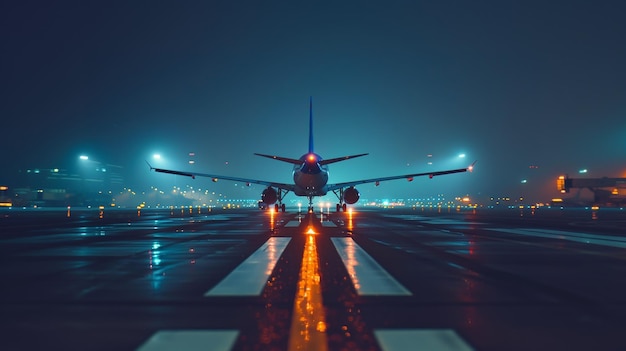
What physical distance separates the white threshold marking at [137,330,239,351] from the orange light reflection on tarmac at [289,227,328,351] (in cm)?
72

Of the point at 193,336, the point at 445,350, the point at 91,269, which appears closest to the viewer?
the point at 445,350

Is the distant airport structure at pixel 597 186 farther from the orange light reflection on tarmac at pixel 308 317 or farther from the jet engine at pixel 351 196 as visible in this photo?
the orange light reflection on tarmac at pixel 308 317

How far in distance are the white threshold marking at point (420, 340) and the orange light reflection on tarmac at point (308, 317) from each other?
680 mm

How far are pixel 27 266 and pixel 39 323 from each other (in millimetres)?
6182

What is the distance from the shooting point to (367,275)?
9812 millimetres

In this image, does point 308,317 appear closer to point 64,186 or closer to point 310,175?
point 310,175

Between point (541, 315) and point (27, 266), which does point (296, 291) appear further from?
point (27, 266)

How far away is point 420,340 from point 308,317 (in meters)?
1.61

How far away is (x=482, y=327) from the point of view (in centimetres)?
584

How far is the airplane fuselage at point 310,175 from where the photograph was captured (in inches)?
1603

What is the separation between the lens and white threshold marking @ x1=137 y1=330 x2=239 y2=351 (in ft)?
16.4

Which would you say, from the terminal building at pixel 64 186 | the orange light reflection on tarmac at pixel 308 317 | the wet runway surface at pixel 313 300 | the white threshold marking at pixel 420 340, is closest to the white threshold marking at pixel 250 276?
the wet runway surface at pixel 313 300

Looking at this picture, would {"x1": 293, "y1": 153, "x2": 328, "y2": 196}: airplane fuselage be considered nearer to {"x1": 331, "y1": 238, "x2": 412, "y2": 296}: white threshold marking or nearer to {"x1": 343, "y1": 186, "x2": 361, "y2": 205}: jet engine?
{"x1": 343, "y1": 186, "x2": 361, "y2": 205}: jet engine

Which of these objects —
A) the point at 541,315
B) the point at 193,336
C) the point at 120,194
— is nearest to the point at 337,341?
the point at 193,336
